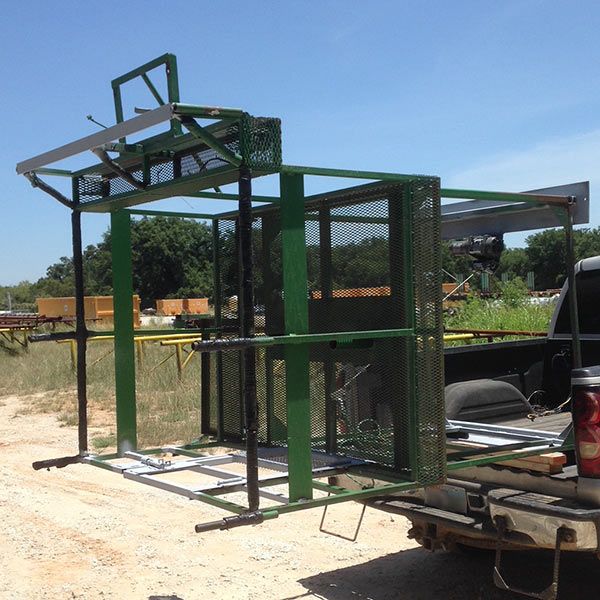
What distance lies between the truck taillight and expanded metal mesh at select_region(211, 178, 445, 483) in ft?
2.13

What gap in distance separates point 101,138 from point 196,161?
1.48ft

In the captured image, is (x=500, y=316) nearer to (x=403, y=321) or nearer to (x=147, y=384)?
(x=147, y=384)

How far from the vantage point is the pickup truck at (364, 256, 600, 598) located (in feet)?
13.2

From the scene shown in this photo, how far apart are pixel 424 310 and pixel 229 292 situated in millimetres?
1679

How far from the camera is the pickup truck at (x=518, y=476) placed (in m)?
4.03

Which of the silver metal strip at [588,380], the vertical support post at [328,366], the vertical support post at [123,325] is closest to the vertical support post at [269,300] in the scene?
the vertical support post at [328,366]

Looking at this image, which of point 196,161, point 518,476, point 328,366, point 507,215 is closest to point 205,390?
point 328,366

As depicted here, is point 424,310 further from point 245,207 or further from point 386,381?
point 245,207

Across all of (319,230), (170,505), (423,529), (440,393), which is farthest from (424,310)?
(170,505)

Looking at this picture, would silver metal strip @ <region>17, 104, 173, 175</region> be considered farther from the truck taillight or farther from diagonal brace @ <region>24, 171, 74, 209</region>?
the truck taillight

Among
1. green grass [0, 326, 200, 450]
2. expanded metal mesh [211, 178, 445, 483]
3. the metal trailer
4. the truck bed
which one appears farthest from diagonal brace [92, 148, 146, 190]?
green grass [0, 326, 200, 450]

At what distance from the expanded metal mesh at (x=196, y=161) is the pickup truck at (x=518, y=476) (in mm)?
1861

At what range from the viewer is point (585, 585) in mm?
5188

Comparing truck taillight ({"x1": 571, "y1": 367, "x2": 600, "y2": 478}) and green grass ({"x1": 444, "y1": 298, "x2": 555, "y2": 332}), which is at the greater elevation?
green grass ({"x1": 444, "y1": 298, "x2": 555, "y2": 332})
